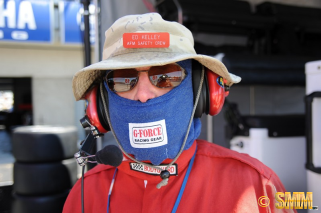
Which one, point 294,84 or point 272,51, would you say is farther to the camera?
point 272,51

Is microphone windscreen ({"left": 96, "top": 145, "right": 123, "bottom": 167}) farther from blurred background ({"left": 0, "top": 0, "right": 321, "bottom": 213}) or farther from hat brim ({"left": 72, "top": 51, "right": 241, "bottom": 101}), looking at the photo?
blurred background ({"left": 0, "top": 0, "right": 321, "bottom": 213})

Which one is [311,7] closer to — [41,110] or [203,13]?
[203,13]

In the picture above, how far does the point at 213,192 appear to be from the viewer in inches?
38.1

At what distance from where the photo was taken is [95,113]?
1.08 m

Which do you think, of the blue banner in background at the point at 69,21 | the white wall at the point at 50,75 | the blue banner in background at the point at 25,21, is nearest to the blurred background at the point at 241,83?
the blue banner in background at the point at 25,21

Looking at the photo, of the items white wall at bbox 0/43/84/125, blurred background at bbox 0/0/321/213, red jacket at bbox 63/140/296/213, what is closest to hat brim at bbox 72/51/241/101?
red jacket at bbox 63/140/296/213

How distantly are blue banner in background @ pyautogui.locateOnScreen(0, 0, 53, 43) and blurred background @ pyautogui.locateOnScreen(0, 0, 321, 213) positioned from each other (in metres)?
0.02

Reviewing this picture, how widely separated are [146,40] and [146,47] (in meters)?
0.03

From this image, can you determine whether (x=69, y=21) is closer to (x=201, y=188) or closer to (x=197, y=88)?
(x=197, y=88)

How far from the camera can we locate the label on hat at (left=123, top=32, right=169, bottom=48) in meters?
0.91

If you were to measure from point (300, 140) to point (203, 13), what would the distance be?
4.87 ft

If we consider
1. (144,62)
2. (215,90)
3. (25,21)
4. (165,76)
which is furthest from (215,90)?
(25,21)

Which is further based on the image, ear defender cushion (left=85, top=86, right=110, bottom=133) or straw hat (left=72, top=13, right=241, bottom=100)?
ear defender cushion (left=85, top=86, right=110, bottom=133)

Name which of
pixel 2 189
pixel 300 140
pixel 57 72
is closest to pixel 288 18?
pixel 300 140
